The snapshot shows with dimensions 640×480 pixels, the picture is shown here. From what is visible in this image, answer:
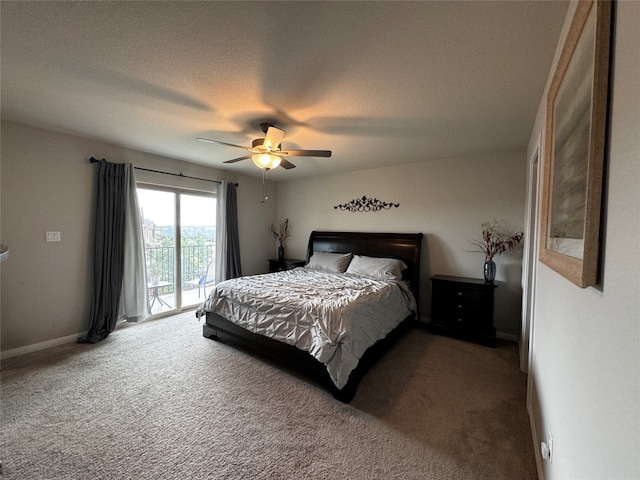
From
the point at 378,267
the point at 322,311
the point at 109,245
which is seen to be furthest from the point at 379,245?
the point at 109,245

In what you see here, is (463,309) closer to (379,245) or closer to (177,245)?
(379,245)

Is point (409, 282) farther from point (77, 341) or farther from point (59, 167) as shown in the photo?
point (59, 167)

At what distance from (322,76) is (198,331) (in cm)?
325

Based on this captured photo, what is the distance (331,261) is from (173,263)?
2.43 meters

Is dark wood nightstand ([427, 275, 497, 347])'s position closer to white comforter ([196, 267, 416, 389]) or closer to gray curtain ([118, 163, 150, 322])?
white comforter ([196, 267, 416, 389])

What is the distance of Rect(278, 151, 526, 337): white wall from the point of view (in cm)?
329

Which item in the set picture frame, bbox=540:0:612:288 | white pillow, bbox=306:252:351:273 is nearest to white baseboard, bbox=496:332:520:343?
white pillow, bbox=306:252:351:273

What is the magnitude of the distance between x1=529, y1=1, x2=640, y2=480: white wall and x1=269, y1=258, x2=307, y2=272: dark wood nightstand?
4093 mm

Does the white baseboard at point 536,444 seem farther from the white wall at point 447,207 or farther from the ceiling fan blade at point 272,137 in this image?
the ceiling fan blade at point 272,137

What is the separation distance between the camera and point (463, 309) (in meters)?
3.25

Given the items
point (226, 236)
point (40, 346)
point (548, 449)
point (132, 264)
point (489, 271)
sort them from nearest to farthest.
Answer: point (548, 449) → point (40, 346) → point (489, 271) → point (132, 264) → point (226, 236)

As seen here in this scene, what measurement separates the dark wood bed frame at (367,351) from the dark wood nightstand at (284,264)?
262 mm

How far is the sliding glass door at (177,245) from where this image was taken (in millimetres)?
3816

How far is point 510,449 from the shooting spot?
165cm
